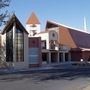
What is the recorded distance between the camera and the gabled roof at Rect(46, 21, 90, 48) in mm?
83500

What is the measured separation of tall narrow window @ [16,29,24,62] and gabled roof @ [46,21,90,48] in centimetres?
2715

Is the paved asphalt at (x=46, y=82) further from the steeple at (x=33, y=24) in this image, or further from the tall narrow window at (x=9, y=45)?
the steeple at (x=33, y=24)

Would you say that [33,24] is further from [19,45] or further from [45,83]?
[45,83]

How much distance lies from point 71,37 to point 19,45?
32.2 m

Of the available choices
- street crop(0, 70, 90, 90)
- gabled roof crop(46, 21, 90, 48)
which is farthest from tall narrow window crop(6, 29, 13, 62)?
gabled roof crop(46, 21, 90, 48)

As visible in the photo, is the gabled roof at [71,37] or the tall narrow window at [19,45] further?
the gabled roof at [71,37]

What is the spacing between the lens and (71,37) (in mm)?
85000

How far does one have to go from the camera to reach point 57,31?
8344cm

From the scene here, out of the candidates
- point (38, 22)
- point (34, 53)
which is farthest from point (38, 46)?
point (38, 22)

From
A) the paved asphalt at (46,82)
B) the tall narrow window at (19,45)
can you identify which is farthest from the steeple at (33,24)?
the paved asphalt at (46,82)

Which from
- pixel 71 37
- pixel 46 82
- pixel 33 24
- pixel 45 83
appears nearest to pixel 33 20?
pixel 33 24

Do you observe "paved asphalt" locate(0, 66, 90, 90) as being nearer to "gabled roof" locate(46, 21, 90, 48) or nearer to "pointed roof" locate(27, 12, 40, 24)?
"gabled roof" locate(46, 21, 90, 48)

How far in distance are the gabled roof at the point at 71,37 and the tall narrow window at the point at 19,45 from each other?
27147 mm

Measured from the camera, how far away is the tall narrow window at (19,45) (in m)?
54.4
